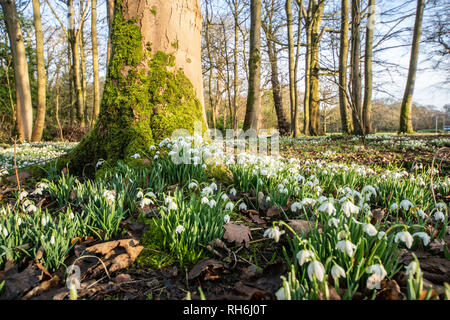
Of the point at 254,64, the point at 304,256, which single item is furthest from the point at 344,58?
the point at 304,256

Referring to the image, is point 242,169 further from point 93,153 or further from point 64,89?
point 64,89

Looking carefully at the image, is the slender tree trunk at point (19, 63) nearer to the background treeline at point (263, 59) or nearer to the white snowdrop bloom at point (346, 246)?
the background treeline at point (263, 59)

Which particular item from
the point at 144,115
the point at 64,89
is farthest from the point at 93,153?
the point at 64,89

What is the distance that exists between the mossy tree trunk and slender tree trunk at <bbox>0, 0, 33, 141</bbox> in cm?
1071

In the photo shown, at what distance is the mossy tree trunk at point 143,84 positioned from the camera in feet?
10.3

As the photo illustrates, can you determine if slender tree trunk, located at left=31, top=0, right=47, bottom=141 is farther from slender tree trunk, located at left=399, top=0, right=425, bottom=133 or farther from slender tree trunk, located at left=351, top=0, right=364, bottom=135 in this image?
slender tree trunk, located at left=399, top=0, right=425, bottom=133

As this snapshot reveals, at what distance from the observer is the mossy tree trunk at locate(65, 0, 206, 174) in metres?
3.15

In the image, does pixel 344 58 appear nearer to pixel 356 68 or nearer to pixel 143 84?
pixel 356 68

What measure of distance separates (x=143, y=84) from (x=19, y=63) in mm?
11628

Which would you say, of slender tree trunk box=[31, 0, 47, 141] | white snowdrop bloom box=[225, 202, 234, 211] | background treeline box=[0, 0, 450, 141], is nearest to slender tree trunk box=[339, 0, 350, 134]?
background treeline box=[0, 0, 450, 141]

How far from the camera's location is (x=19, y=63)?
11.0 meters

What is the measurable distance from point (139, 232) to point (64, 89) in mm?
30204

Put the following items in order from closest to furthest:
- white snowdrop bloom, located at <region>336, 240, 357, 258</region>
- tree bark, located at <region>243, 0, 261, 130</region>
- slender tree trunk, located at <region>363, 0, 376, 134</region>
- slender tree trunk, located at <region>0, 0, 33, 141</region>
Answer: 1. white snowdrop bloom, located at <region>336, 240, 357, 258</region>
2. tree bark, located at <region>243, 0, 261, 130</region>
3. slender tree trunk, located at <region>0, 0, 33, 141</region>
4. slender tree trunk, located at <region>363, 0, 376, 134</region>

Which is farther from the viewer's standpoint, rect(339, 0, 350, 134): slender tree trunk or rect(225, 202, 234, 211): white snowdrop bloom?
rect(339, 0, 350, 134): slender tree trunk
